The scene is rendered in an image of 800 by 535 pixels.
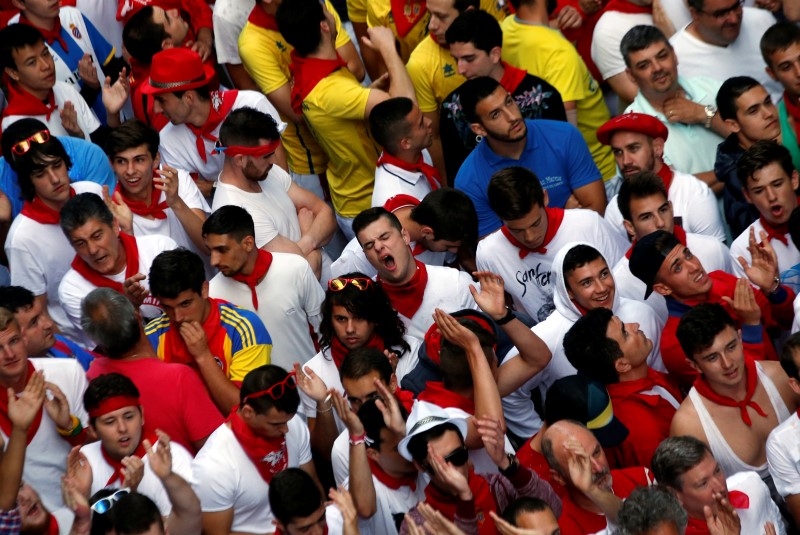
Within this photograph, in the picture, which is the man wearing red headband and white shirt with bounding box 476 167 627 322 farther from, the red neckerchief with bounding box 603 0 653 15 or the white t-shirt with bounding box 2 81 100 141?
the white t-shirt with bounding box 2 81 100 141

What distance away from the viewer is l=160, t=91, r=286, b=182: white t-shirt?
726cm

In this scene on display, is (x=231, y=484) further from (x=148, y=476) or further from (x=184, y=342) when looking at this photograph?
(x=184, y=342)

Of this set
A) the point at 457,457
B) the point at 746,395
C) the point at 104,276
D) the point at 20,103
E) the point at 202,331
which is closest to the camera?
the point at 457,457

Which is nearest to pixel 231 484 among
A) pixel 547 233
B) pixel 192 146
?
pixel 547 233

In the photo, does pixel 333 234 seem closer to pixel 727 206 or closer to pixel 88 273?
pixel 88 273

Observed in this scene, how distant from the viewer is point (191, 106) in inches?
281

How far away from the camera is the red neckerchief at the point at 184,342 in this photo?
5855 mm

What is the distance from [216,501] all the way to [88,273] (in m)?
1.59

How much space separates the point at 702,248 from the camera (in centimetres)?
612

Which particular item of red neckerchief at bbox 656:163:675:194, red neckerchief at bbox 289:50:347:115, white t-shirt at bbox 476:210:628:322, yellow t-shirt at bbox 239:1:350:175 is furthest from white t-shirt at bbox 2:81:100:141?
red neckerchief at bbox 656:163:675:194

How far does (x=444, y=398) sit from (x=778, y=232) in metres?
1.90

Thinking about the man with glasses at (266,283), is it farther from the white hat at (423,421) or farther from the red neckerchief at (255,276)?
the white hat at (423,421)

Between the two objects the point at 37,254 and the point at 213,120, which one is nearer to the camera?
the point at 37,254

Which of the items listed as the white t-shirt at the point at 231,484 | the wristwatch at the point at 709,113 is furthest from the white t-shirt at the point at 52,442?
the wristwatch at the point at 709,113
